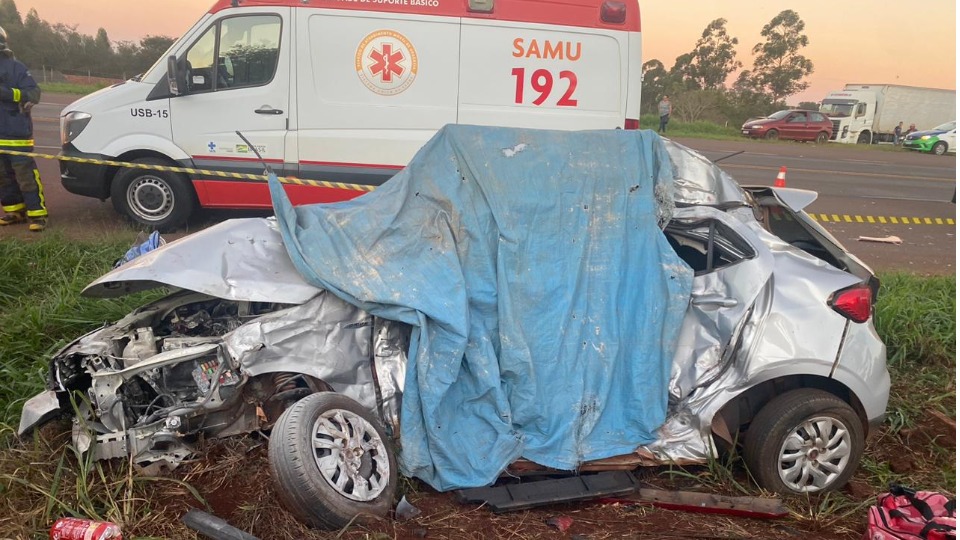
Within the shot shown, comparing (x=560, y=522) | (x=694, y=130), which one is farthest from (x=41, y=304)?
(x=694, y=130)

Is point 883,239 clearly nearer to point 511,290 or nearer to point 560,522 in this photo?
point 511,290

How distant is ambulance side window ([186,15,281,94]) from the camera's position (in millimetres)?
6816

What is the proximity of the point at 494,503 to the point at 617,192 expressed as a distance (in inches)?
64.0

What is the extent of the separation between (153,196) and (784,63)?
1930 inches

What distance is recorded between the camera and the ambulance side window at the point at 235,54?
6.82 metres

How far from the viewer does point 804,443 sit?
3.41 meters

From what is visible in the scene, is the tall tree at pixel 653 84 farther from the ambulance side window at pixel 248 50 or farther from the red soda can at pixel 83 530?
the red soda can at pixel 83 530

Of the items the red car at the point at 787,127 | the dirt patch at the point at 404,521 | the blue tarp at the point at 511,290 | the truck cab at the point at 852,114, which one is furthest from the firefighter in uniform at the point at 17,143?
the truck cab at the point at 852,114

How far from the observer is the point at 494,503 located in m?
3.12

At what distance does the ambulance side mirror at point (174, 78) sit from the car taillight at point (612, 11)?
164 inches

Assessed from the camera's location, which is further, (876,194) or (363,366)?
(876,194)

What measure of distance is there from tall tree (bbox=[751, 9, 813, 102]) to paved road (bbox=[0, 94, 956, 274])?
2581cm

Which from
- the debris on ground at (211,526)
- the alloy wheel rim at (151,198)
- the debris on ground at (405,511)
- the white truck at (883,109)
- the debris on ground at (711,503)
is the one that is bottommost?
the debris on ground at (711,503)

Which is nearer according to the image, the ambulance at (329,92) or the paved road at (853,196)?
the ambulance at (329,92)
